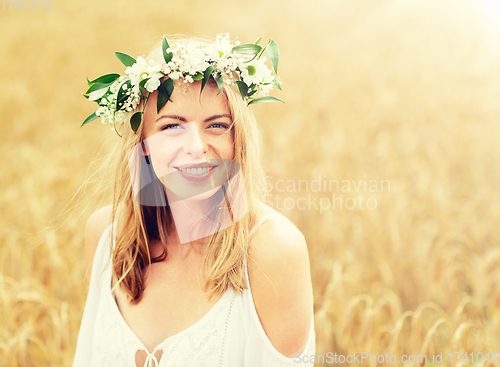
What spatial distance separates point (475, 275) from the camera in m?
2.44

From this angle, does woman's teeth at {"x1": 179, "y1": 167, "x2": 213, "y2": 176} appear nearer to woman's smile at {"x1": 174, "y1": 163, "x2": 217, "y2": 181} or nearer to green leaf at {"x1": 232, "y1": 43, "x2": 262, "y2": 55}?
woman's smile at {"x1": 174, "y1": 163, "x2": 217, "y2": 181}

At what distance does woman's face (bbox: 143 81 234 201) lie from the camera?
1104 mm

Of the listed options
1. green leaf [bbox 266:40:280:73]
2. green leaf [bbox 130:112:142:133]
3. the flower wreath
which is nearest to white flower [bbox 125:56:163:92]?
the flower wreath

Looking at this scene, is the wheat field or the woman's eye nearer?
the woman's eye

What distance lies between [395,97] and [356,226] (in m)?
2.56

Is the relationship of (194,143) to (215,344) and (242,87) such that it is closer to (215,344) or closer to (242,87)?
(242,87)

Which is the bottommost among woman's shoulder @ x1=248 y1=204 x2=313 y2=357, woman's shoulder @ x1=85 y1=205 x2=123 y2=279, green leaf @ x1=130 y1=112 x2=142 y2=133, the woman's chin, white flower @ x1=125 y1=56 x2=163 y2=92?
woman's shoulder @ x1=248 y1=204 x2=313 y2=357

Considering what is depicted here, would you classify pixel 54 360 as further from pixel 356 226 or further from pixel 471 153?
pixel 471 153

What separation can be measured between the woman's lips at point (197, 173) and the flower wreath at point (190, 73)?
0.19m

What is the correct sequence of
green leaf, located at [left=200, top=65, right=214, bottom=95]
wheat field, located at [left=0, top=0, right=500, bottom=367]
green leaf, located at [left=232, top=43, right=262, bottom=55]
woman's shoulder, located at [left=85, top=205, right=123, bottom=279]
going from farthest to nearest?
wheat field, located at [left=0, top=0, right=500, bottom=367], woman's shoulder, located at [left=85, top=205, right=123, bottom=279], green leaf, located at [left=232, top=43, right=262, bottom=55], green leaf, located at [left=200, top=65, right=214, bottom=95]

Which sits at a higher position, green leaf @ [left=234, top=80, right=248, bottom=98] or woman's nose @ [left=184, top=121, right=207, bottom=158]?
green leaf @ [left=234, top=80, right=248, bottom=98]

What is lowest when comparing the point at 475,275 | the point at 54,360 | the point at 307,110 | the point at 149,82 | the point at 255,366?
the point at 54,360

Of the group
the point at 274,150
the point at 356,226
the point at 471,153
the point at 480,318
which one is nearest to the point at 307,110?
the point at 274,150

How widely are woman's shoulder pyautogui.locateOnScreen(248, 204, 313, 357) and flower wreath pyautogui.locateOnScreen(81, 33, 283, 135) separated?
0.45 meters
